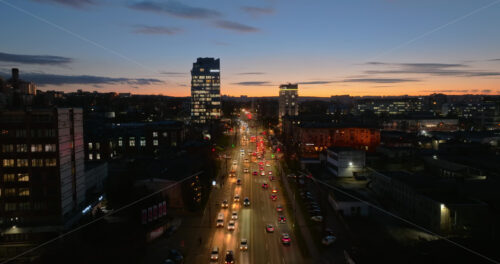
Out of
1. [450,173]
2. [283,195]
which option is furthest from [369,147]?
[283,195]

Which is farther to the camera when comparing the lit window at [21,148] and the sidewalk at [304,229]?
the lit window at [21,148]

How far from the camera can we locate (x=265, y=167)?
34969mm

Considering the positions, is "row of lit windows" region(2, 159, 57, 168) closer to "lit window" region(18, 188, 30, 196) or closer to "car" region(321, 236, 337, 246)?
"lit window" region(18, 188, 30, 196)

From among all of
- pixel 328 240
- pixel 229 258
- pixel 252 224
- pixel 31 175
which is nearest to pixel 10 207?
pixel 31 175

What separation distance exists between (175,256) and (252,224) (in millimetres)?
5325

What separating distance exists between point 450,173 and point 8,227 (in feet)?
99.7

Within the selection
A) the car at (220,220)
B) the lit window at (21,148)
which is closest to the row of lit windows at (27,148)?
the lit window at (21,148)

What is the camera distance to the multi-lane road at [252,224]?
14.5 m

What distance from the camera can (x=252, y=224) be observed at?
18219mm

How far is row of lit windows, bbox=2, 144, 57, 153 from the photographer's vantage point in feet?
53.9

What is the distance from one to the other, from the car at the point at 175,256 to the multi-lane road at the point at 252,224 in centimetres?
65

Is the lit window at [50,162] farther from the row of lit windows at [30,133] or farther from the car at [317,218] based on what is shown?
the car at [317,218]

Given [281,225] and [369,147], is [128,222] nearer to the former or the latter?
[281,225]

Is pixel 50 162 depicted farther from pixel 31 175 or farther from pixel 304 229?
pixel 304 229
